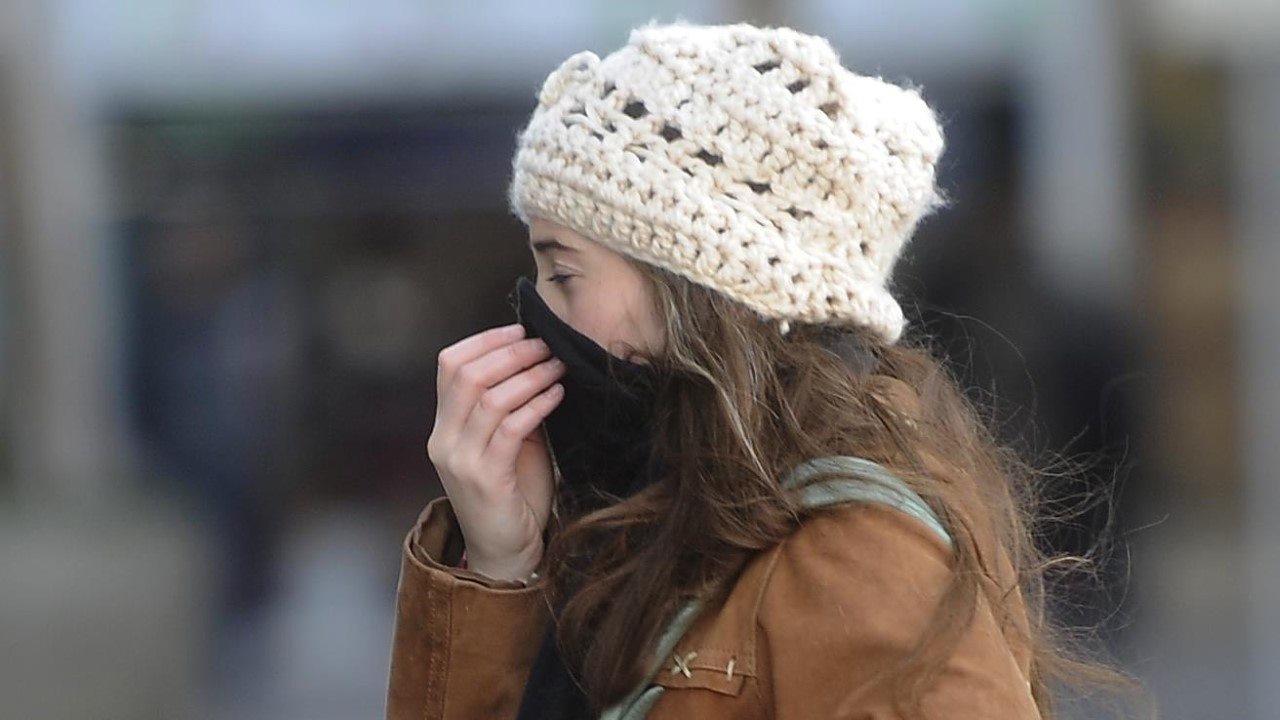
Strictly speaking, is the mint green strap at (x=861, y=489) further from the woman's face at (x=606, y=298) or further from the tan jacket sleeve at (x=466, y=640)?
the tan jacket sleeve at (x=466, y=640)

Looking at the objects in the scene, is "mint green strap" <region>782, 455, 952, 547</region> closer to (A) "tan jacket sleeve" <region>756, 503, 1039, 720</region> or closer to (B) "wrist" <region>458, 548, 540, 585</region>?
(A) "tan jacket sleeve" <region>756, 503, 1039, 720</region>

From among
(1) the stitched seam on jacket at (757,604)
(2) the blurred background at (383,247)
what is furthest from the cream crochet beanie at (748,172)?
(2) the blurred background at (383,247)

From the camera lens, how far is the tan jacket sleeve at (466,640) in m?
1.75

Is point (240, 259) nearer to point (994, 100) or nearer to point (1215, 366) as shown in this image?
point (994, 100)

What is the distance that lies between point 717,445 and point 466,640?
0.39 metres

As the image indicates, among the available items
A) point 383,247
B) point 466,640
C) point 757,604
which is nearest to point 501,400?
point 466,640

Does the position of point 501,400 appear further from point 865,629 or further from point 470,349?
point 865,629

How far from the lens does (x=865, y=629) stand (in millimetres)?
1411

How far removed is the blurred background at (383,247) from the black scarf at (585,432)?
521cm

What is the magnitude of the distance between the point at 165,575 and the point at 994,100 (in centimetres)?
500

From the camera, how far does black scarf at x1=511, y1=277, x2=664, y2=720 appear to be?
1646 millimetres

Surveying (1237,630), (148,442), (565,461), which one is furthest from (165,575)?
(1237,630)

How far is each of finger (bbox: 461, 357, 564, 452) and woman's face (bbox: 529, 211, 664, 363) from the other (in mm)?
69

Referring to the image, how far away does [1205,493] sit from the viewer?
750cm
